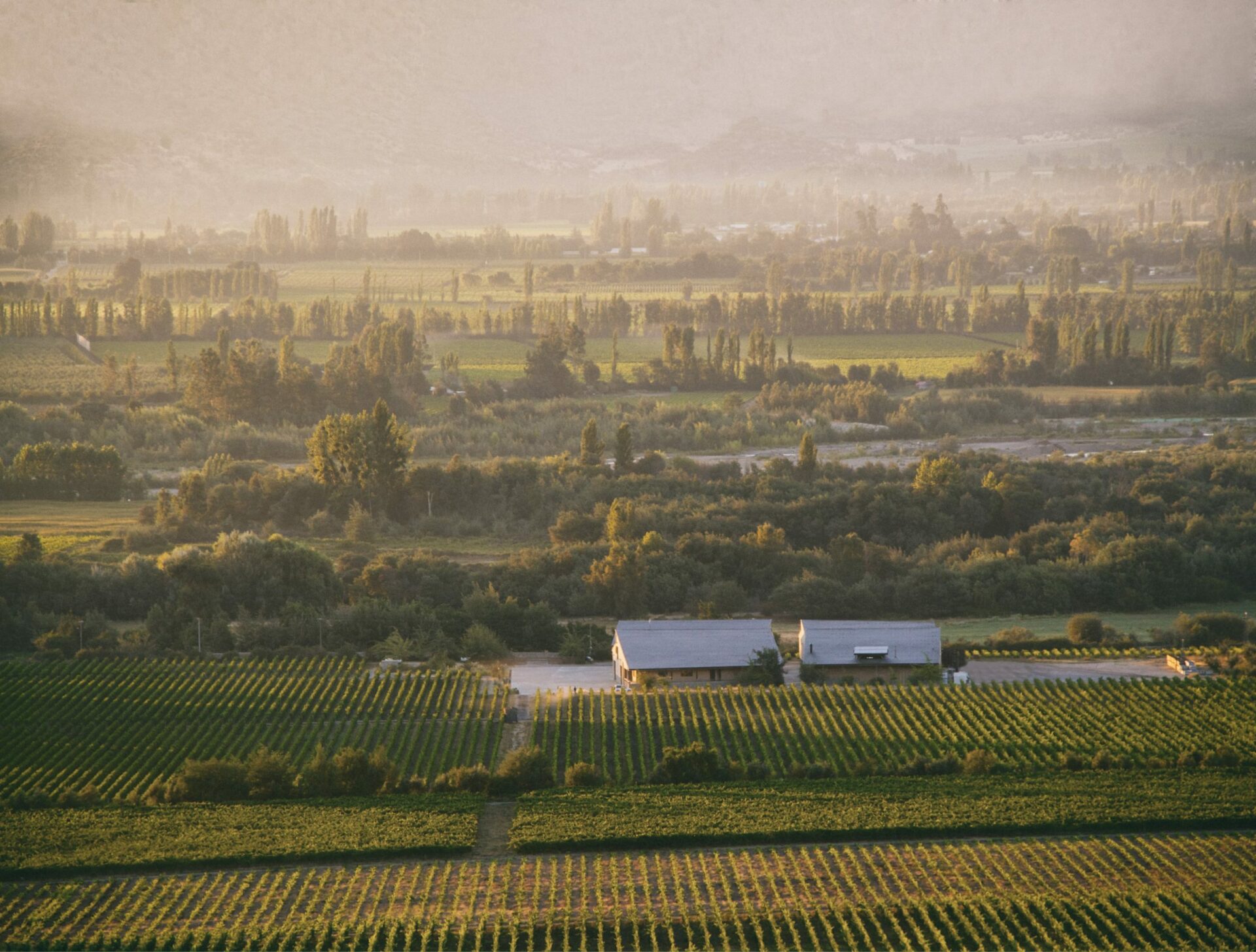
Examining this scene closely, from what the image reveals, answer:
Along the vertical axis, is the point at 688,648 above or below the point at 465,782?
above

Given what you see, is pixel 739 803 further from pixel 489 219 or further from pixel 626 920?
pixel 489 219

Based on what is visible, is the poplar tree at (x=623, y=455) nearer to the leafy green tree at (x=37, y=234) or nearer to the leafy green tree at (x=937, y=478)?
the leafy green tree at (x=937, y=478)

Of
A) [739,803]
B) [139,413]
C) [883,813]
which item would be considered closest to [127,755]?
[739,803]

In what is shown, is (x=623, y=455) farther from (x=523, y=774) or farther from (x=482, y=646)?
(x=523, y=774)

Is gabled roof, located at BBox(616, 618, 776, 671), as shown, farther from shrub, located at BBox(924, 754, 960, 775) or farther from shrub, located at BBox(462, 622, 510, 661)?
shrub, located at BBox(924, 754, 960, 775)

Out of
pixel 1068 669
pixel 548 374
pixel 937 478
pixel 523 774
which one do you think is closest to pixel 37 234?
pixel 548 374

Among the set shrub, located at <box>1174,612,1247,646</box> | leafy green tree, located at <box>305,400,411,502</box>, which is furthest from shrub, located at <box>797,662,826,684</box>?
leafy green tree, located at <box>305,400,411,502</box>

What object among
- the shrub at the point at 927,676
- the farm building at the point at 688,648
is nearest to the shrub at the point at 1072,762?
the shrub at the point at 927,676
